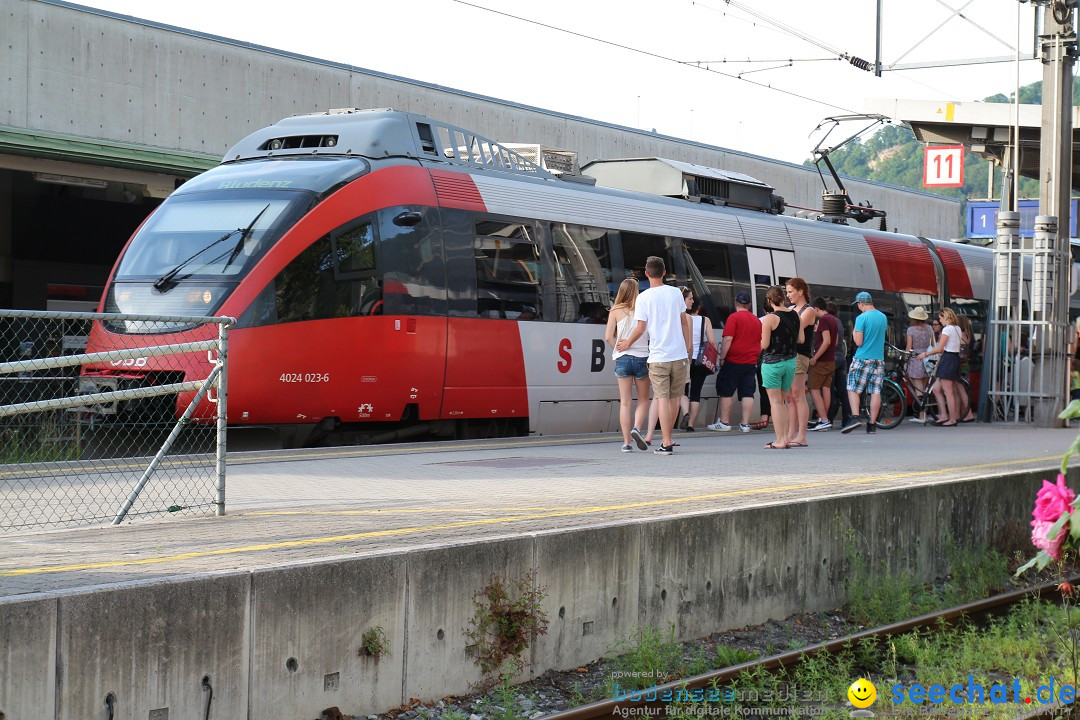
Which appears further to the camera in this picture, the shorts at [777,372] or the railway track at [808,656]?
the shorts at [777,372]

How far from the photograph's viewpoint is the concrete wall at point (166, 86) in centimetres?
2003

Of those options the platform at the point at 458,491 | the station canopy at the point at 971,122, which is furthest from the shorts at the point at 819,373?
the station canopy at the point at 971,122

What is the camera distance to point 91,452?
26.9 feet

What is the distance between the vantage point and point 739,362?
17812 millimetres

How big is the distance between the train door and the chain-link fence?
1245cm

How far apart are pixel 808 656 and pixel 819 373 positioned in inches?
416

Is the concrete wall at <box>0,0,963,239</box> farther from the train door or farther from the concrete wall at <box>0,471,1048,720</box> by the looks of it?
the concrete wall at <box>0,471,1048,720</box>

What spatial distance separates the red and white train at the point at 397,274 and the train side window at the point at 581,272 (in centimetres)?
2

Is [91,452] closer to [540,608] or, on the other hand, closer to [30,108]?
[540,608]

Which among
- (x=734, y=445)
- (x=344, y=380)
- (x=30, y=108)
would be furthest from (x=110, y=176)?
(x=734, y=445)

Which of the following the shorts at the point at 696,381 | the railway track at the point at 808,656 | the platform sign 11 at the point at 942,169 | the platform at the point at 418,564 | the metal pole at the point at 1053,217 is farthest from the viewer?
the platform sign 11 at the point at 942,169

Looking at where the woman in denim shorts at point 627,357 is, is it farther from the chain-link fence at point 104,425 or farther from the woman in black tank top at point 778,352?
the chain-link fence at point 104,425

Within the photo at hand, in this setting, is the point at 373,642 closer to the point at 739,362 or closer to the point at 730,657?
the point at 730,657

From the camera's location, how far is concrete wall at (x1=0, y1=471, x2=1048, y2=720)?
16.3 feet
